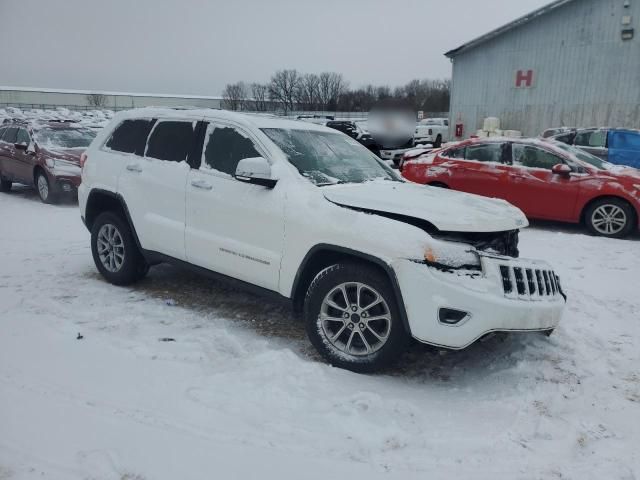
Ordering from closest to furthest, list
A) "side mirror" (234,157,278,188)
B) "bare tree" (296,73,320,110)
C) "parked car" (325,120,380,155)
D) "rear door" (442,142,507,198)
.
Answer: "side mirror" (234,157,278,188), "rear door" (442,142,507,198), "parked car" (325,120,380,155), "bare tree" (296,73,320,110)

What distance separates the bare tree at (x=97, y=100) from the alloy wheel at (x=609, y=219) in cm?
7227

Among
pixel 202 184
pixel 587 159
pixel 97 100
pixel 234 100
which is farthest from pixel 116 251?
pixel 97 100

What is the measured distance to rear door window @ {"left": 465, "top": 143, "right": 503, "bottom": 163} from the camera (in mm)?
9266

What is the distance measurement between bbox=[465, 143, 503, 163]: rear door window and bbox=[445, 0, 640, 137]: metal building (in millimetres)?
12475

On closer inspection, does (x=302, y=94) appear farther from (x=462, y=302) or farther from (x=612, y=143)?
(x=462, y=302)

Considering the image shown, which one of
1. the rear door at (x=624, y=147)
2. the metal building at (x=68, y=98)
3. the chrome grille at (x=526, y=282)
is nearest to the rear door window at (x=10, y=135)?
the chrome grille at (x=526, y=282)

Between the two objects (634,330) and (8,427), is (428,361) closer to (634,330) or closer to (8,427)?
(634,330)

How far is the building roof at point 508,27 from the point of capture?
1948 cm

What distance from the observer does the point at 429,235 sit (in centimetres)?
341

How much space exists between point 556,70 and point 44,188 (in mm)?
18302

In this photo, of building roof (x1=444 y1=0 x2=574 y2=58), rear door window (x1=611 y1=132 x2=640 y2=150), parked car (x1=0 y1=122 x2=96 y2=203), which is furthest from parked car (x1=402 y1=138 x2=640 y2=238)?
building roof (x1=444 y1=0 x2=574 y2=58)

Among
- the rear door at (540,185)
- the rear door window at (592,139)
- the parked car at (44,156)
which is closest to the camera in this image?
the rear door at (540,185)

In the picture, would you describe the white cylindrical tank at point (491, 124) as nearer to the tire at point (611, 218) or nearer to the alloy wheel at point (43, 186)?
the tire at point (611, 218)

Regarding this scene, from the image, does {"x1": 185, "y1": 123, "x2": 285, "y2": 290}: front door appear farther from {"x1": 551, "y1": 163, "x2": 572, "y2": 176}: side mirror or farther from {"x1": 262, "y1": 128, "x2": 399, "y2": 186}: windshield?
{"x1": 551, "y1": 163, "x2": 572, "y2": 176}: side mirror
